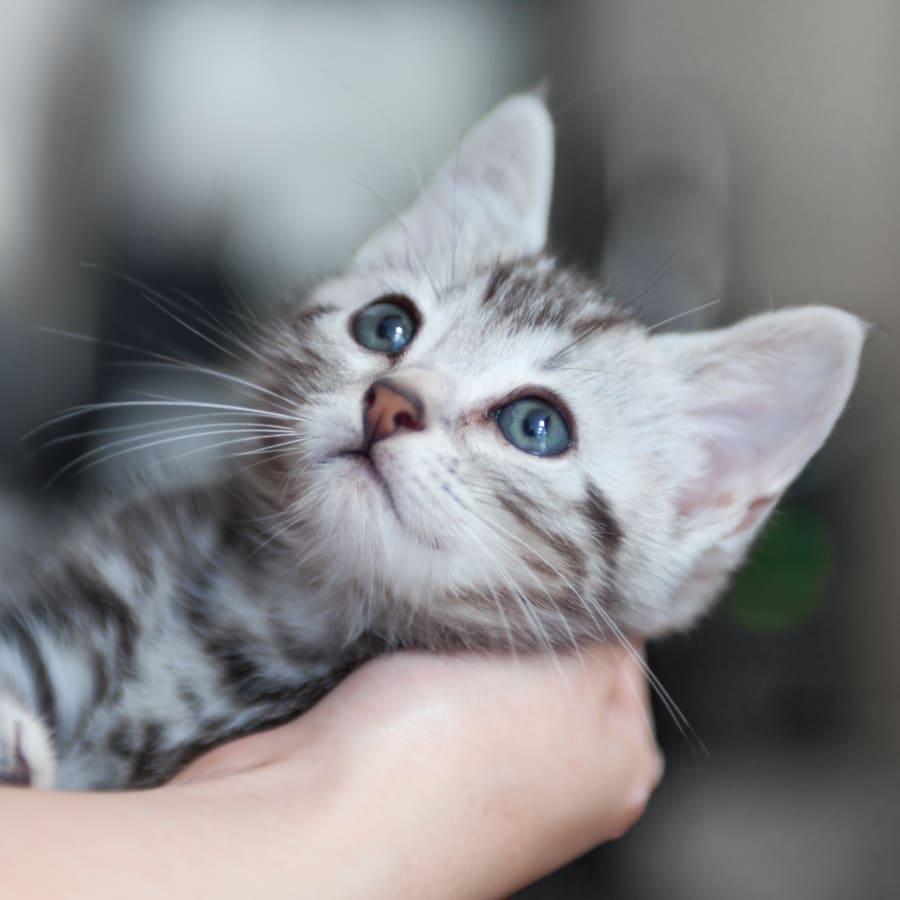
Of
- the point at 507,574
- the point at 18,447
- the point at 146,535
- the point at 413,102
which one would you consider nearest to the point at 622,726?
the point at 507,574

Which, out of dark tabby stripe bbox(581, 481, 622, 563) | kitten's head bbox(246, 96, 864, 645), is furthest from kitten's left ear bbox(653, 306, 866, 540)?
dark tabby stripe bbox(581, 481, 622, 563)

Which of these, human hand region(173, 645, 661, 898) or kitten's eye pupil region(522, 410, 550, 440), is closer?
human hand region(173, 645, 661, 898)

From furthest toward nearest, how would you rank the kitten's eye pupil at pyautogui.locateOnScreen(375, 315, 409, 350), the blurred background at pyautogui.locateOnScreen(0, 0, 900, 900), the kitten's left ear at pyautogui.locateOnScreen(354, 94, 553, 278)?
1. the blurred background at pyautogui.locateOnScreen(0, 0, 900, 900)
2. the kitten's left ear at pyautogui.locateOnScreen(354, 94, 553, 278)
3. the kitten's eye pupil at pyautogui.locateOnScreen(375, 315, 409, 350)

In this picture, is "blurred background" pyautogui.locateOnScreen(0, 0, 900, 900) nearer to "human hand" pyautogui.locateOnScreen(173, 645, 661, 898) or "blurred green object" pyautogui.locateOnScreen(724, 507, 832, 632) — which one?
"blurred green object" pyautogui.locateOnScreen(724, 507, 832, 632)

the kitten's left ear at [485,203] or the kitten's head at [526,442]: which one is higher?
the kitten's left ear at [485,203]

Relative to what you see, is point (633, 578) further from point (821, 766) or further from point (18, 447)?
point (18, 447)

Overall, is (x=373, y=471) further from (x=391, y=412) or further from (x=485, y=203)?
(x=485, y=203)

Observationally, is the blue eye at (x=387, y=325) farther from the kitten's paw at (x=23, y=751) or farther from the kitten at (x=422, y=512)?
the kitten's paw at (x=23, y=751)

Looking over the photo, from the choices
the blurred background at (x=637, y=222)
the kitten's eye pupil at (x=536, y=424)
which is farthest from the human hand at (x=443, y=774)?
the blurred background at (x=637, y=222)
